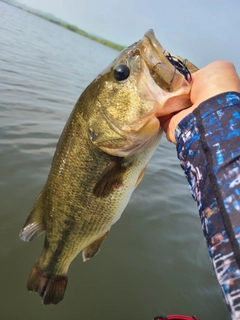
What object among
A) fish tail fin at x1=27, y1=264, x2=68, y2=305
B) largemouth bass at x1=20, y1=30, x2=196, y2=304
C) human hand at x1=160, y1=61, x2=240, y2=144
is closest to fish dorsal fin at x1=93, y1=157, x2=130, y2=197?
largemouth bass at x1=20, y1=30, x2=196, y2=304

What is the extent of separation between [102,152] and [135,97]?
0.41m

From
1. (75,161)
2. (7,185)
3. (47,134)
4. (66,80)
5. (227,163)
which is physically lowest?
(227,163)

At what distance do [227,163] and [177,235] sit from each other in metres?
3.00

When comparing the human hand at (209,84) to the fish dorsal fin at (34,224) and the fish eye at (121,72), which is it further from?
the fish dorsal fin at (34,224)

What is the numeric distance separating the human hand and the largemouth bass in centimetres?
7

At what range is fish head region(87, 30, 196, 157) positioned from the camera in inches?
61.4

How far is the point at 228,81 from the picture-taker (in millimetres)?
1326

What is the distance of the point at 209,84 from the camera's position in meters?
1.35

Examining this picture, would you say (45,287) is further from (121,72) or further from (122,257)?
(121,72)

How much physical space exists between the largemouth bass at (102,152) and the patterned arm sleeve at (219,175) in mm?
307

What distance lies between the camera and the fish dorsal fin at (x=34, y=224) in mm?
2064

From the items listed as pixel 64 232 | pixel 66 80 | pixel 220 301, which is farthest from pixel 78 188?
pixel 66 80

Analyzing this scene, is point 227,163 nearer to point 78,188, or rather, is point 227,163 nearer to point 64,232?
point 78,188

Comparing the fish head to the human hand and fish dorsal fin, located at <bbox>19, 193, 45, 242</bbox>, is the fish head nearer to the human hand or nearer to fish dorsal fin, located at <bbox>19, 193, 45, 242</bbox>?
the human hand
